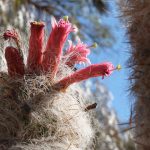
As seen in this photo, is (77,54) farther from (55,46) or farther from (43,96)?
(43,96)

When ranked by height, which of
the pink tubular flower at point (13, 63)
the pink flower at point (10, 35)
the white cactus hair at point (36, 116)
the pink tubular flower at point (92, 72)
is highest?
the pink flower at point (10, 35)

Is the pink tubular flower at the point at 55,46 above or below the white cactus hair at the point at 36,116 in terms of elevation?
above

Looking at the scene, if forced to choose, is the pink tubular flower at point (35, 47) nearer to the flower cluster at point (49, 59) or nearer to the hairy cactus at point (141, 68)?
the flower cluster at point (49, 59)

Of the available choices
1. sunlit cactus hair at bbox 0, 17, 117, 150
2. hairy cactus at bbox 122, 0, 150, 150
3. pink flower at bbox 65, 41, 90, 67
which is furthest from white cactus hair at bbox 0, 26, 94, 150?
hairy cactus at bbox 122, 0, 150, 150

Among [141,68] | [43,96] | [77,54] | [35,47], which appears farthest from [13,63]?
[141,68]

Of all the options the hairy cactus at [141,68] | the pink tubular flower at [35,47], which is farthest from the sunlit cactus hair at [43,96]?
the hairy cactus at [141,68]

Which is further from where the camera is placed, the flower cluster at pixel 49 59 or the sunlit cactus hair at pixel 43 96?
the flower cluster at pixel 49 59

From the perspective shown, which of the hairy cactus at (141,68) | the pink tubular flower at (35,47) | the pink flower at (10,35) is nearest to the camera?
the hairy cactus at (141,68)

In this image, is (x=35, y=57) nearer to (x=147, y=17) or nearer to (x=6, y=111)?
(x=6, y=111)
